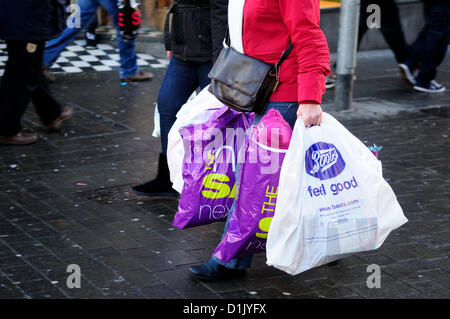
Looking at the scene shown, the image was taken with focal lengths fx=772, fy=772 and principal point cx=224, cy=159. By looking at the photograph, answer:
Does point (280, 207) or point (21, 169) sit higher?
point (280, 207)

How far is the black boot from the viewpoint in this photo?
521cm

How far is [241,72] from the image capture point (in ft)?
12.5

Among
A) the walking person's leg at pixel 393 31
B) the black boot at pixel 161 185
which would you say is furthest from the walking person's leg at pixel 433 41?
the black boot at pixel 161 185

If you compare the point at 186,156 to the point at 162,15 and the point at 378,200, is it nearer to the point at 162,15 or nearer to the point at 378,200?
the point at 378,200

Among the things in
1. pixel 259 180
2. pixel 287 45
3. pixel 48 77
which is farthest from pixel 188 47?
pixel 48 77

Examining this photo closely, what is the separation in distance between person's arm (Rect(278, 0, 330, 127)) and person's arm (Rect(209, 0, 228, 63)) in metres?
1.05

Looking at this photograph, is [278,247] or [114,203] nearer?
[278,247]

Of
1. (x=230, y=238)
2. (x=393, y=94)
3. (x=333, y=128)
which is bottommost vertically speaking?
(x=393, y=94)

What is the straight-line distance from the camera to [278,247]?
3.57 m

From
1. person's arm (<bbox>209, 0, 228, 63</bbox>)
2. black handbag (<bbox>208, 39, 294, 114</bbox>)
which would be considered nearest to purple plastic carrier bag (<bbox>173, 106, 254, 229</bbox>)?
black handbag (<bbox>208, 39, 294, 114</bbox>)

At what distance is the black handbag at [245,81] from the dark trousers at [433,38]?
5.12 m

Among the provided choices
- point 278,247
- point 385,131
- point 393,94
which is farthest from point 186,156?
point 393,94

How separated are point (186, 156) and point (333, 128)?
86 cm

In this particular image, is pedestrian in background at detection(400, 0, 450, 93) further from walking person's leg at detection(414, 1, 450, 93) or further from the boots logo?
the boots logo
